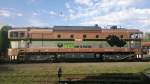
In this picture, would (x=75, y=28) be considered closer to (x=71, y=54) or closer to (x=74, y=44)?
Answer: (x=74, y=44)

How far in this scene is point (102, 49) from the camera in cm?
3578

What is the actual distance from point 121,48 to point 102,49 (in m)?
2.11

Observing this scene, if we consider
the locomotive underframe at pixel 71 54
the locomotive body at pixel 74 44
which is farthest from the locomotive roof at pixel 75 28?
the locomotive underframe at pixel 71 54

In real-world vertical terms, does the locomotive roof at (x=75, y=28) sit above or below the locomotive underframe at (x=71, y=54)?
above

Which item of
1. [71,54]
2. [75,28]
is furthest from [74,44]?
[75,28]

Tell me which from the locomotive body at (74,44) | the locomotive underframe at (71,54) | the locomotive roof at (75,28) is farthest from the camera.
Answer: the locomotive roof at (75,28)

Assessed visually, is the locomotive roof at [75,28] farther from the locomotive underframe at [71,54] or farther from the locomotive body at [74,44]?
the locomotive underframe at [71,54]

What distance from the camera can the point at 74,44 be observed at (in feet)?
120

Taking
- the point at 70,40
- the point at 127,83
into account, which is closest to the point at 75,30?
the point at 70,40

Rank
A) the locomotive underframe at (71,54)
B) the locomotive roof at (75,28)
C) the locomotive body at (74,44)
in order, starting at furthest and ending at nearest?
the locomotive roof at (75,28) → the locomotive body at (74,44) → the locomotive underframe at (71,54)

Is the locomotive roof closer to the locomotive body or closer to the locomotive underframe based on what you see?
the locomotive body

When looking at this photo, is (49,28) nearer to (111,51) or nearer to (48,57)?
(48,57)

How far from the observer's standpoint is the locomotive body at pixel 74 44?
117ft

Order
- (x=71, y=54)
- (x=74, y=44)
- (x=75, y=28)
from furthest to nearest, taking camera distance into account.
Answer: (x=75, y=28)
(x=74, y=44)
(x=71, y=54)
